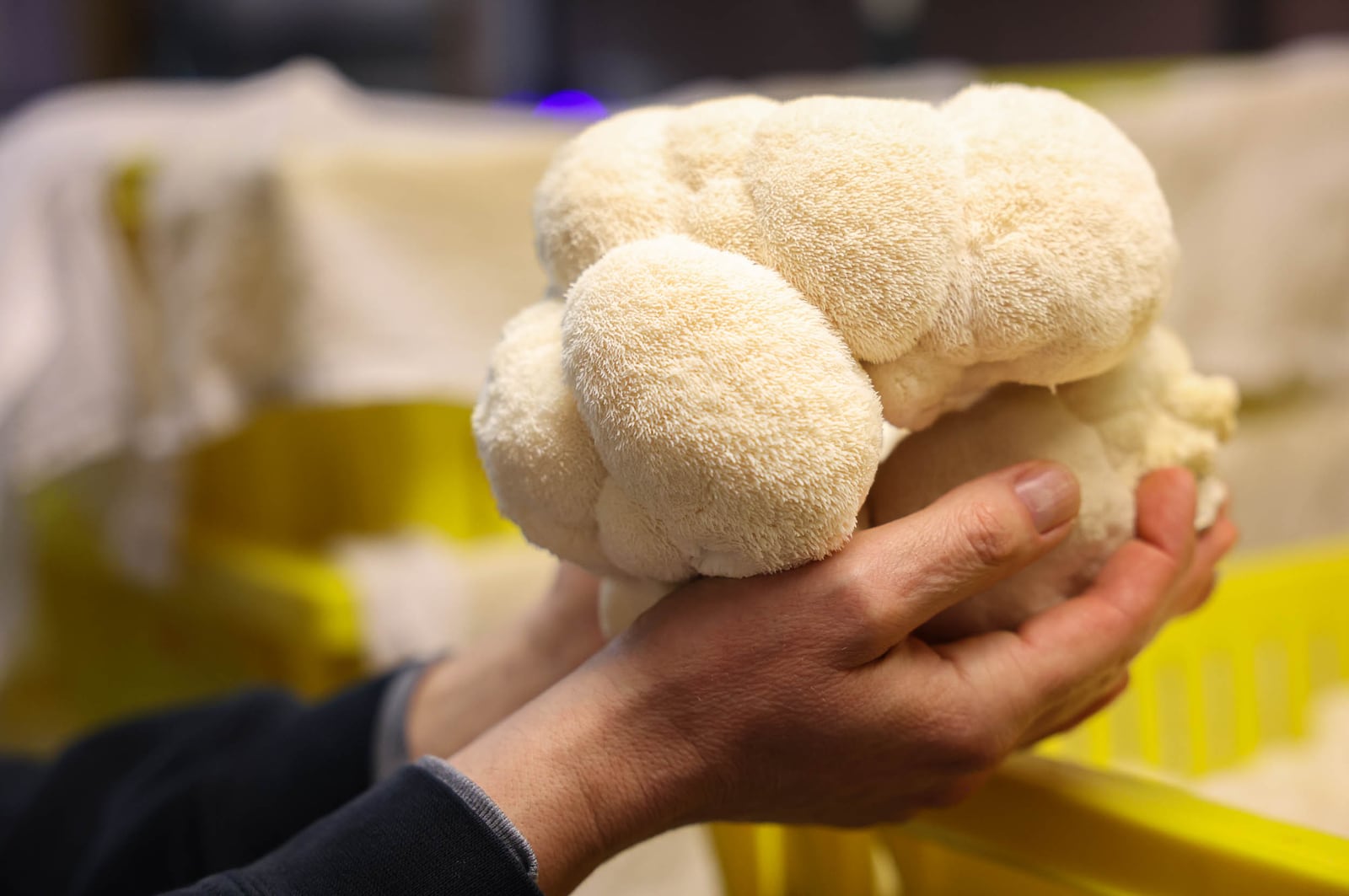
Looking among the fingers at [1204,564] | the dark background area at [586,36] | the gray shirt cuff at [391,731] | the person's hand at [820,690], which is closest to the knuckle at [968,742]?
the person's hand at [820,690]

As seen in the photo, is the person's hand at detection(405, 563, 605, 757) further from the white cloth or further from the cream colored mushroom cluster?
the white cloth

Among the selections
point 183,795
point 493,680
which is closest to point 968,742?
point 493,680

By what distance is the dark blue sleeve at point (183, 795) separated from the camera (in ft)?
1.82

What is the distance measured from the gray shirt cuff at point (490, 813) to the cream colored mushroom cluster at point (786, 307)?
0.28 feet

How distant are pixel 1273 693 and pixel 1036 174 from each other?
617 millimetres

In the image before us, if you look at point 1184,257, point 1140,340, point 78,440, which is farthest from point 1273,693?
point 78,440

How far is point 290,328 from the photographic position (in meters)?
0.87

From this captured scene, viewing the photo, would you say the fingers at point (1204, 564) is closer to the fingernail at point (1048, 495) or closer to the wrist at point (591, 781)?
the fingernail at point (1048, 495)

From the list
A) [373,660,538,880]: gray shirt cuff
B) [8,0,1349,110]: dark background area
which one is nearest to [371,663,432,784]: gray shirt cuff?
[373,660,538,880]: gray shirt cuff

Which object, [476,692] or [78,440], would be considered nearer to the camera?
[476,692]

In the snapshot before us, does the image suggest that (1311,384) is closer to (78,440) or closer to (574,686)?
(574,686)

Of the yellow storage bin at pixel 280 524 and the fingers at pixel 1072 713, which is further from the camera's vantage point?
the yellow storage bin at pixel 280 524

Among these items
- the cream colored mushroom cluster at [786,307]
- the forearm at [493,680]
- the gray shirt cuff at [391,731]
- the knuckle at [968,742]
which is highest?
the cream colored mushroom cluster at [786,307]

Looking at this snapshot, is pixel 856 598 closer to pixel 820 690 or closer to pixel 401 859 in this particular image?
pixel 820 690
